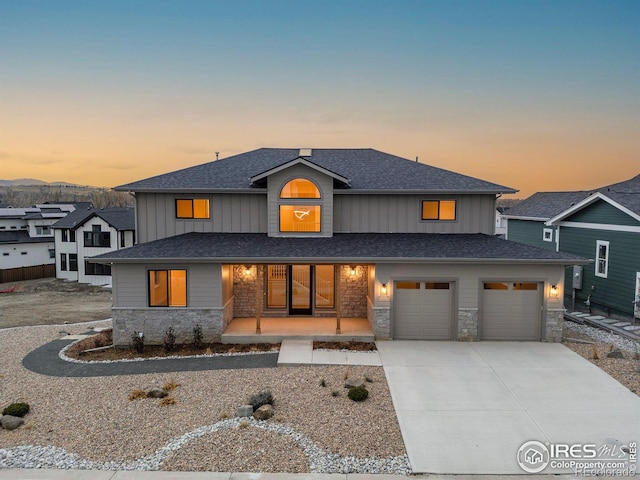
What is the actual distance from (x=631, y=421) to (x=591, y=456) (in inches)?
79.1

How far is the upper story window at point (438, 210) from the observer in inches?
593

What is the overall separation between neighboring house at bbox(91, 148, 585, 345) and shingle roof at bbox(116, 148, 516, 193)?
10 centimetres

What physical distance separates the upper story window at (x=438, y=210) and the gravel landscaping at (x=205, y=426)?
7.45 m

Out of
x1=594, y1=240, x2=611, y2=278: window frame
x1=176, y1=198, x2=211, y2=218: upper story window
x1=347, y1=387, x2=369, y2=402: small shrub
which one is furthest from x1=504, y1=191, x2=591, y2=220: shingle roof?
x1=176, y1=198, x2=211, y2=218: upper story window

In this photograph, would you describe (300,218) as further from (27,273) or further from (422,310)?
(27,273)

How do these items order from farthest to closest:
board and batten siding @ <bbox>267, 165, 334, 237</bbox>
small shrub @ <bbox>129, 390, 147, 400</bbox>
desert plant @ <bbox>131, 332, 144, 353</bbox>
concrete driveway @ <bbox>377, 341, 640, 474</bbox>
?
1. board and batten siding @ <bbox>267, 165, 334, 237</bbox>
2. desert plant @ <bbox>131, 332, 144, 353</bbox>
3. small shrub @ <bbox>129, 390, 147, 400</bbox>
4. concrete driveway @ <bbox>377, 341, 640, 474</bbox>

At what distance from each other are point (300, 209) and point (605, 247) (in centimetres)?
1349

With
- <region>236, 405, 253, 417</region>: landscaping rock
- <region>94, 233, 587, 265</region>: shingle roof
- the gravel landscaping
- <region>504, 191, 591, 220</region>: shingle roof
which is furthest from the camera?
<region>504, 191, 591, 220</region>: shingle roof

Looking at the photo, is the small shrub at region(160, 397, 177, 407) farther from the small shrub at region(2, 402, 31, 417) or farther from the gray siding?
the gray siding

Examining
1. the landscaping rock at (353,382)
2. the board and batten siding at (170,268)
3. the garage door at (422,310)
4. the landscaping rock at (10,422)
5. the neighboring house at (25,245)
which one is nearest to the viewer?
the landscaping rock at (10,422)

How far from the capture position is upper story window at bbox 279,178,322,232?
14273 mm

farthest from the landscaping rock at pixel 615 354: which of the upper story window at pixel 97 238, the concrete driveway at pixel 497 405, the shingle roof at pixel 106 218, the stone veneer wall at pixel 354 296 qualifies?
the upper story window at pixel 97 238

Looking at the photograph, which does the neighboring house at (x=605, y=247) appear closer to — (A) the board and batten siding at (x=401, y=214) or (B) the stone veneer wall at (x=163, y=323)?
(A) the board and batten siding at (x=401, y=214)

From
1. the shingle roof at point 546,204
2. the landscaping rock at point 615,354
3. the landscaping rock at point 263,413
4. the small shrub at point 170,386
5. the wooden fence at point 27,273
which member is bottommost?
the wooden fence at point 27,273
